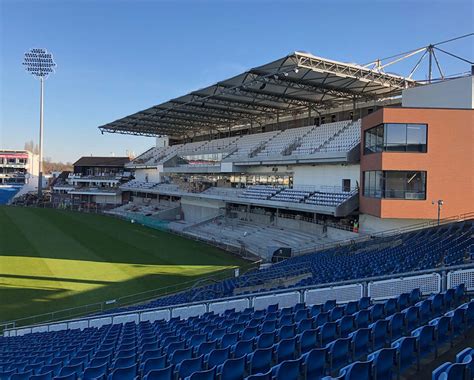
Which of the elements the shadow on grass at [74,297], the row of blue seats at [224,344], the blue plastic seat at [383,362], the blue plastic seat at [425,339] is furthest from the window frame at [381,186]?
the blue plastic seat at [383,362]

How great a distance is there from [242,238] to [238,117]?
58.4ft

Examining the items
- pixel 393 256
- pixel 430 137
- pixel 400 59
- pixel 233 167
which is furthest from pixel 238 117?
pixel 393 256

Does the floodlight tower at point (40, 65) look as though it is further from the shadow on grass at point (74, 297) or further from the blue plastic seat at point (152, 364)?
the blue plastic seat at point (152, 364)

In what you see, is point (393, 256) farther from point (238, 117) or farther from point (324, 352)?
point (238, 117)

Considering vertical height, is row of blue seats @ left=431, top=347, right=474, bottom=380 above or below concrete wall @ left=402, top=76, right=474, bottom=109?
below

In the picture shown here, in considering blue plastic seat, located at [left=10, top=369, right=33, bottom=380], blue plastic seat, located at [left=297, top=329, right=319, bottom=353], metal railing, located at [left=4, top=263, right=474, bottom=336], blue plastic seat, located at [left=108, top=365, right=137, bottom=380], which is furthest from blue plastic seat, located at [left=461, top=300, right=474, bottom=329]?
blue plastic seat, located at [left=10, top=369, right=33, bottom=380]

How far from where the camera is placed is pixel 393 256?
1470 centimetres

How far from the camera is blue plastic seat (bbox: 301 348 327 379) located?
529 cm

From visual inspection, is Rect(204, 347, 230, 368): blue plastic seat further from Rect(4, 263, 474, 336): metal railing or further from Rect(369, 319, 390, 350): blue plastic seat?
Rect(4, 263, 474, 336): metal railing

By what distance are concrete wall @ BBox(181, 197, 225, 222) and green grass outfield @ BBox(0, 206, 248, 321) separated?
6.48 metres

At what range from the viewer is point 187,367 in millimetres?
5844

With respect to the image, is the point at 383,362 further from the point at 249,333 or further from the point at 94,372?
the point at 94,372

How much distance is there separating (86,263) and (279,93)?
1992 centimetres

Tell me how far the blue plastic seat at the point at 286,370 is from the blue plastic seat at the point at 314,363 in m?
0.31
